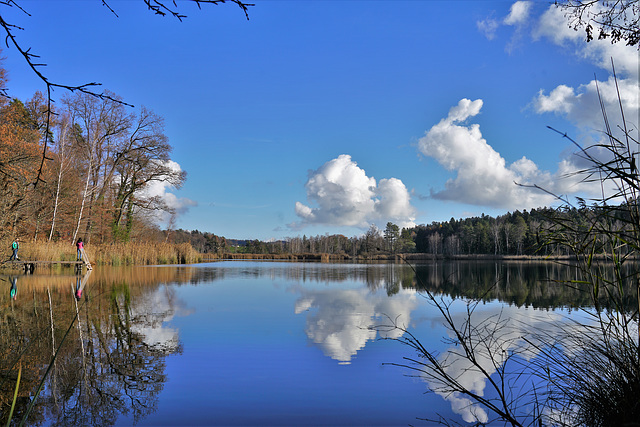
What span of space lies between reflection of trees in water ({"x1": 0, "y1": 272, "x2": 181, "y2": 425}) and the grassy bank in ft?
25.8

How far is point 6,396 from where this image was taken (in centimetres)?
346

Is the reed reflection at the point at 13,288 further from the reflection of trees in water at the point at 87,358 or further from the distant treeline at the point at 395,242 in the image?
the distant treeline at the point at 395,242

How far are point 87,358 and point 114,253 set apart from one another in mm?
20097

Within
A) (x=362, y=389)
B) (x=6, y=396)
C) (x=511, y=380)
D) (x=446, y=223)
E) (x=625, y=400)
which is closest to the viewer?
(x=625, y=400)

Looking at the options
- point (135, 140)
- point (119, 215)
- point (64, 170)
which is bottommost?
point (119, 215)

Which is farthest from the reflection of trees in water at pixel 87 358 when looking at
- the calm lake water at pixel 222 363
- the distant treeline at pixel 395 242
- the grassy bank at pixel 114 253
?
the distant treeline at pixel 395 242

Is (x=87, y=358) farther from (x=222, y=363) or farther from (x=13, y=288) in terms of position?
(x=13, y=288)

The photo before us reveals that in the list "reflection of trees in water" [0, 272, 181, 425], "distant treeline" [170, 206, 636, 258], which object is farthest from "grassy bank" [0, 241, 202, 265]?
"distant treeline" [170, 206, 636, 258]

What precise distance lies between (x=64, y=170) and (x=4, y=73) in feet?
17.3

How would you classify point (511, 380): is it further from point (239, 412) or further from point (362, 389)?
point (239, 412)

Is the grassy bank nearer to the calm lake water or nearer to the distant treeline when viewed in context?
the calm lake water

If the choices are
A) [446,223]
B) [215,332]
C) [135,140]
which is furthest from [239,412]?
[446,223]

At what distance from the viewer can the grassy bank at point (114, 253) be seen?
1729 centimetres

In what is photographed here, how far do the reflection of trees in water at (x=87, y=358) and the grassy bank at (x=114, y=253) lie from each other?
7871 millimetres
